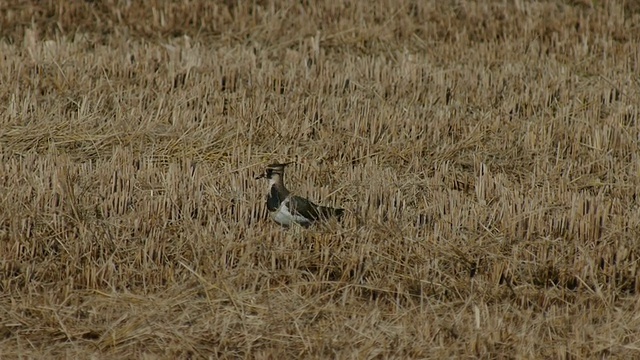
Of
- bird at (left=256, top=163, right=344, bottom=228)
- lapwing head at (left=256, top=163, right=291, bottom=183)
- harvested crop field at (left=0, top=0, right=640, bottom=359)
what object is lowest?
harvested crop field at (left=0, top=0, right=640, bottom=359)

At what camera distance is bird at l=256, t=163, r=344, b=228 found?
6816mm

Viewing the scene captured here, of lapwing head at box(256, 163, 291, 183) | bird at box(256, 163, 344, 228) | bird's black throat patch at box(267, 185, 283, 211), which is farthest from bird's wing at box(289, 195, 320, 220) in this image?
lapwing head at box(256, 163, 291, 183)

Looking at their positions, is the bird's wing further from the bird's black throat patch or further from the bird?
the bird's black throat patch

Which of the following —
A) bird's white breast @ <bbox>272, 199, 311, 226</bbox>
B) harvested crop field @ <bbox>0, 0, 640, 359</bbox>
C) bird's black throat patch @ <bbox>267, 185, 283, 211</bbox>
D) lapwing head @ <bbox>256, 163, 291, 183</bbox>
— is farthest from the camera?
lapwing head @ <bbox>256, 163, 291, 183</bbox>

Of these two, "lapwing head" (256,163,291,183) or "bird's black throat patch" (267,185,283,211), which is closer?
"bird's black throat patch" (267,185,283,211)

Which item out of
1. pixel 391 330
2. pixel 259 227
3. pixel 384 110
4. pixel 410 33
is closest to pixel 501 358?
pixel 391 330

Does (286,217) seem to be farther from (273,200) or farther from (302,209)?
(273,200)

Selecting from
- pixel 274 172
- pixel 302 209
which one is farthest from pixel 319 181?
pixel 302 209

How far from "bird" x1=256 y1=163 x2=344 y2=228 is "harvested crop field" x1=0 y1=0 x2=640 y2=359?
12 centimetres

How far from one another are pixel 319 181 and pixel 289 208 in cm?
109

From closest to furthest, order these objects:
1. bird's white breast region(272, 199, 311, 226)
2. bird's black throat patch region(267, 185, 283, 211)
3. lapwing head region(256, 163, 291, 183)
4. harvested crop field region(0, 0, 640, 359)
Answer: harvested crop field region(0, 0, 640, 359)
bird's white breast region(272, 199, 311, 226)
bird's black throat patch region(267, 185, 283, 211)
lapwing head region(256, 163, 291, 183)

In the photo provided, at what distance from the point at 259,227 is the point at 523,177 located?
2.45 metres

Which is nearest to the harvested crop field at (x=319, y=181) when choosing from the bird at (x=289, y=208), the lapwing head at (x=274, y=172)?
the bird at (x=289, y=208)

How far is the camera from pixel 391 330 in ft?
19.0
